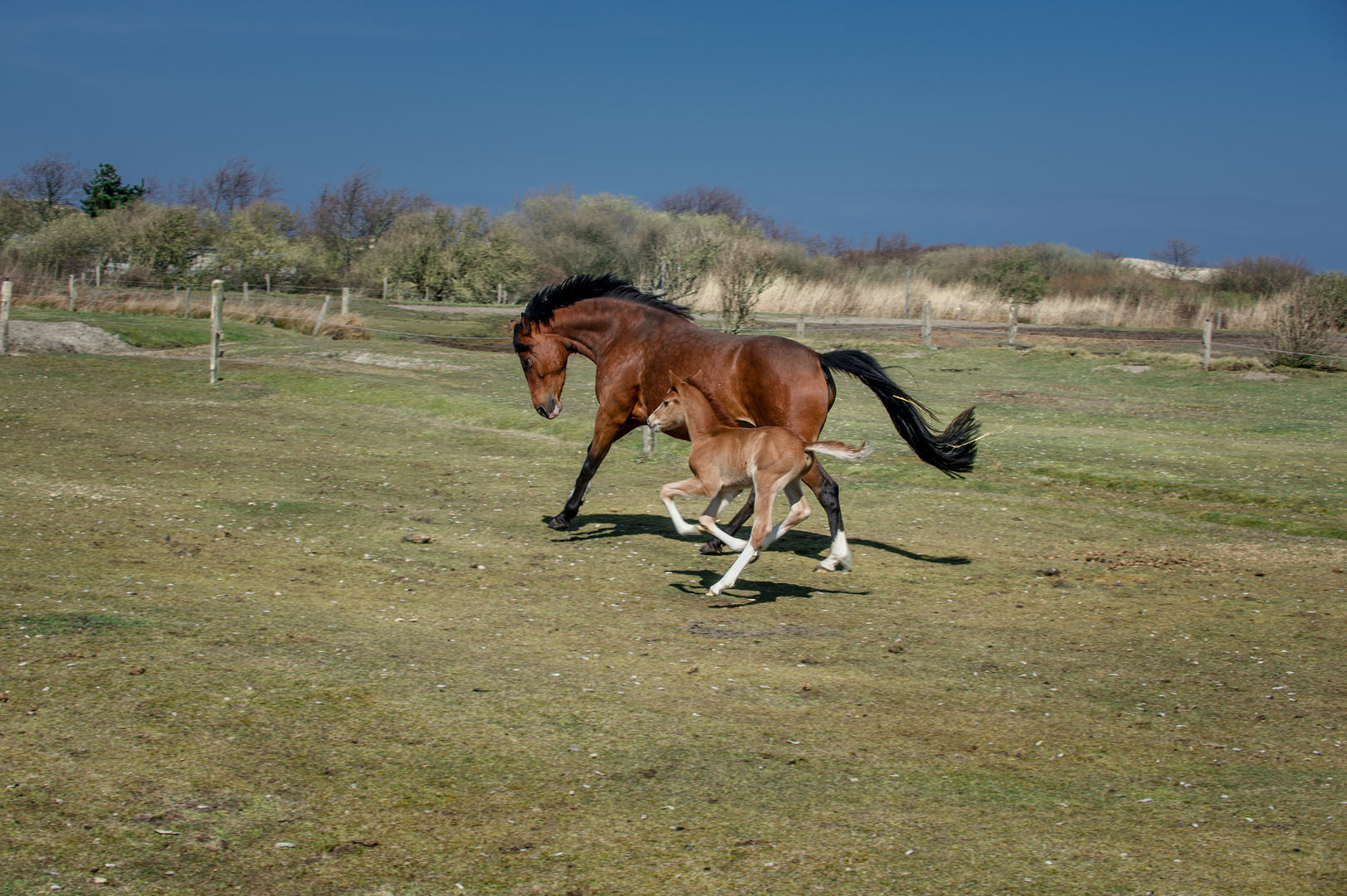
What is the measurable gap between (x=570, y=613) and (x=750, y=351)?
3313mm

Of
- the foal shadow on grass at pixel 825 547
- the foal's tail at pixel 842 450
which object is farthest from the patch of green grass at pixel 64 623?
the foal shadow on grass at pixel 825 547

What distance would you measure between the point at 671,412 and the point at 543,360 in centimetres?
267

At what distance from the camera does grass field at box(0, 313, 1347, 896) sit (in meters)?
4.42

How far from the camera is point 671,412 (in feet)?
31.4

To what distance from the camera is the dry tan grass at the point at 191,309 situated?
36906 millimetres

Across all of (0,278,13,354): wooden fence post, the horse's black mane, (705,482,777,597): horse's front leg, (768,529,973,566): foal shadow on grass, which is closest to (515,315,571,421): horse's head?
the horse's black mane

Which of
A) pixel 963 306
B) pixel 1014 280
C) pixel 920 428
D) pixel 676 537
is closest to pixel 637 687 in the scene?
pixel 676 537

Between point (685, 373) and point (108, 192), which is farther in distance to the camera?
point (108, 192)

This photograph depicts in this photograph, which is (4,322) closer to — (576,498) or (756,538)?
(576,498)

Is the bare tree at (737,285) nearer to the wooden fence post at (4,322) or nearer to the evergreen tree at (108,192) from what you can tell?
the wooden fence post at (4,322)

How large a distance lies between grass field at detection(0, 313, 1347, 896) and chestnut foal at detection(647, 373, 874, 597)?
0.63m

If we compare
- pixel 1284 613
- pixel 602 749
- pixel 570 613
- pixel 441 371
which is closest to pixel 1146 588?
pixel 1284 613

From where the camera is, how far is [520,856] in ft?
14.3

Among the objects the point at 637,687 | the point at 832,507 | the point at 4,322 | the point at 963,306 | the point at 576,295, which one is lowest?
the point at 637,687
